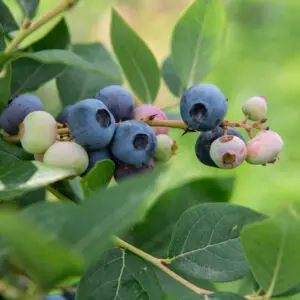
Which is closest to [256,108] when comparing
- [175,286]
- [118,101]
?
[118,101]

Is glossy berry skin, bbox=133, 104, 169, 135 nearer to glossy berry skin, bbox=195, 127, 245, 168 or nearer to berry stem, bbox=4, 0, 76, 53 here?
glossy berry skin, bbox=195, 127, 245, 168

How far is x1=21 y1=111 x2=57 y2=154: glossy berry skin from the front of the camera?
2.21 feet

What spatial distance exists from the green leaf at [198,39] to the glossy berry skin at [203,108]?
184 mm

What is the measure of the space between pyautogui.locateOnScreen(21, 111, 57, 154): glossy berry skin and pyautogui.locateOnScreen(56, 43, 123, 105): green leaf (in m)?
0.24

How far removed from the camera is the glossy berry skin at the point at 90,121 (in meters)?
0.67

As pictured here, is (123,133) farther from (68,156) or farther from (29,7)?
(29,7)

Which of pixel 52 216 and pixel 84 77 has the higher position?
pixel 52 216

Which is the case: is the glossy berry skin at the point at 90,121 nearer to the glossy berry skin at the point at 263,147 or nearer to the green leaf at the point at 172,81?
the glossy berry skin at the point at 263,147

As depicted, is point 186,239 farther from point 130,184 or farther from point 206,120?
point 130,184

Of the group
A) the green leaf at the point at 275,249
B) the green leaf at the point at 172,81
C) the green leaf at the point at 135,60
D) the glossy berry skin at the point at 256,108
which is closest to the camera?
the green leaf at the point at 275,249

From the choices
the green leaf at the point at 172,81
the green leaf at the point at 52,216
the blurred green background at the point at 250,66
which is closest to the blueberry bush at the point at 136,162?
the green leaf at the point at 52,216

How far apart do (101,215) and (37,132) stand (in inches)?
12.1

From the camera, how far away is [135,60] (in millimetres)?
954

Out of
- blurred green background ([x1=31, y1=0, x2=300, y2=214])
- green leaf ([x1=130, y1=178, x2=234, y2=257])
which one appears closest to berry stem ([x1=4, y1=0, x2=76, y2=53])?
green leaf ([x1=130, y1=178, x2=234, y2=257])
